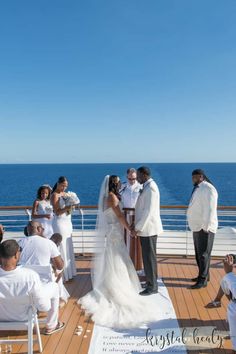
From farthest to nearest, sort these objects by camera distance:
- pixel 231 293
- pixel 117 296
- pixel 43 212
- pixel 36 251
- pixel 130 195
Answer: pixel 130 195 < pixel 43 212 < pixel 117 296 < pixel 36 251 < pixel 231 293

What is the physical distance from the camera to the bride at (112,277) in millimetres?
3363

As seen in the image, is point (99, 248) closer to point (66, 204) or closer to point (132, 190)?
Answer: point (66, 204)

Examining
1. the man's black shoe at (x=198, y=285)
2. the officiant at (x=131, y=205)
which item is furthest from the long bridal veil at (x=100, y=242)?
the man's black shoe at (x=198, y=285)

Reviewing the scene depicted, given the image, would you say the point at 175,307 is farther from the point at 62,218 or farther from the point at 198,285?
the point at 62,218

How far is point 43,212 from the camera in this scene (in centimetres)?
459

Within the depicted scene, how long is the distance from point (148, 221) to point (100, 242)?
72 centimetres

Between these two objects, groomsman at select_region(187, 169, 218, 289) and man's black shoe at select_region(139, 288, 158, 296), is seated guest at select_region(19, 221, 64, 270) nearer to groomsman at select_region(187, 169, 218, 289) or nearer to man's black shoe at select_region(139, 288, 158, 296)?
man's black shoe at select_region(139, 288, 158, 296)

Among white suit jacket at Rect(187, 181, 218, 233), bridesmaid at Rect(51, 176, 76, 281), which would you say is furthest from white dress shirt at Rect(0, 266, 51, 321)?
white suit jacket at Rect(187, 181, 218, 233)

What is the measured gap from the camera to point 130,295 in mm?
3615

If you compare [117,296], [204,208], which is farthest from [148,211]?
[117,296]

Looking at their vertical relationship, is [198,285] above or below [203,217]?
below

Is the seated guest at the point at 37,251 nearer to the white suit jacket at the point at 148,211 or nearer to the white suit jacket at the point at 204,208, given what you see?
the white suit jacket at the point at 148,211

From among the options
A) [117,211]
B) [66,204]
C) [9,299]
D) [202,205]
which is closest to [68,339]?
[9,299]

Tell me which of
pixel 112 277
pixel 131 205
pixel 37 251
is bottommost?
pixel 112 277
